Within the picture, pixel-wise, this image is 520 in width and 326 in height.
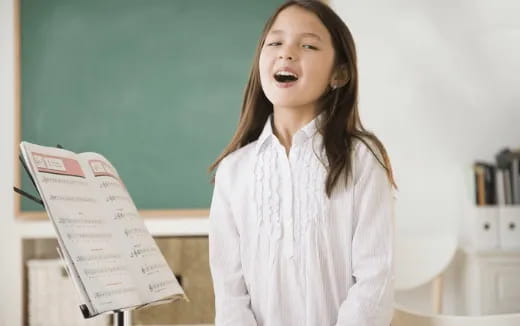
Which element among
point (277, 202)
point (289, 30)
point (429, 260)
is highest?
point (289, 30)

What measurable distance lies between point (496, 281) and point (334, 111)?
2.00 m

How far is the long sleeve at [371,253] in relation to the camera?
136 cm

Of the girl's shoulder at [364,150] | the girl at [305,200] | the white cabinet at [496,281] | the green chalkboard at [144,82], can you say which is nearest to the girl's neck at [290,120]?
the girl at [305,200]

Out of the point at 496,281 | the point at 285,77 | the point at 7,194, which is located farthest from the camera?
the point at 7,194

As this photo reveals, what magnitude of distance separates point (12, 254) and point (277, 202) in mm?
2358

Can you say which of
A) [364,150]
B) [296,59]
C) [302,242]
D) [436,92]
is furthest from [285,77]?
[436,92]

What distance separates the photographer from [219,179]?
5.10 ft

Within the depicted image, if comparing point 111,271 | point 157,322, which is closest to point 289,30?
point 111,271

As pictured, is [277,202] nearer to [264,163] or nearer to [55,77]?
[264,163]

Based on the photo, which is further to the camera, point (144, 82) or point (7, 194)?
point (144, 82)

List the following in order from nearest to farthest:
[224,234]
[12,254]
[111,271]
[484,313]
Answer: [111,271]
[224,234]
[484,313]
[12,254]

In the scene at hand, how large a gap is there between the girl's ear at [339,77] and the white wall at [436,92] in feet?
6.82

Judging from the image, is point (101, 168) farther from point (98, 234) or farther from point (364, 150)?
point (364, 150)

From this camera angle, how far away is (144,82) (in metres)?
3.64
